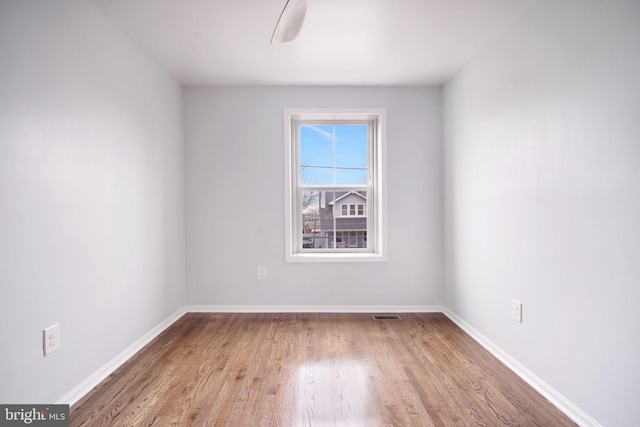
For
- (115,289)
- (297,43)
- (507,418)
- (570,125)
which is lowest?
(507,418)

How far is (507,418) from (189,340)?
2.27 m

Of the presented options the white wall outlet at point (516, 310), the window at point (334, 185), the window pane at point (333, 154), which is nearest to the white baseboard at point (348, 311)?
the white wall outlet at point (516, 310)

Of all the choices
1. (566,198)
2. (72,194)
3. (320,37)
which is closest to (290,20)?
(320,37)

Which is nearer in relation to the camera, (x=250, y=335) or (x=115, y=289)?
(x=115, y=289)

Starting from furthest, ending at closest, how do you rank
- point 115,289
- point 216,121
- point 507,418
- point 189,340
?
point 216,121 → point 189,340 → point 115,289 → point 507,418

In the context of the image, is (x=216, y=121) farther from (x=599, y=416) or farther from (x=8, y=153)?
(x=599, y=416)

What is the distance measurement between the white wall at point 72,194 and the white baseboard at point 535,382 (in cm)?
264

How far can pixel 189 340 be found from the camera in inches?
115

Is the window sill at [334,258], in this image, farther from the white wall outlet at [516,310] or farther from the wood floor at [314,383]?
the white wall outlet at [516,310]

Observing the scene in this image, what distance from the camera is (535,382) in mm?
2170

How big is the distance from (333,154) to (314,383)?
241 cm

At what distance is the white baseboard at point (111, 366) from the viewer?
201cm

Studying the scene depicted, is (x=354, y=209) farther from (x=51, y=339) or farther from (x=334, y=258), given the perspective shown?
(x=51, y=339)

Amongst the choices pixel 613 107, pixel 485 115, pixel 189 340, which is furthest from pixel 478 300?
pixel 189 340
